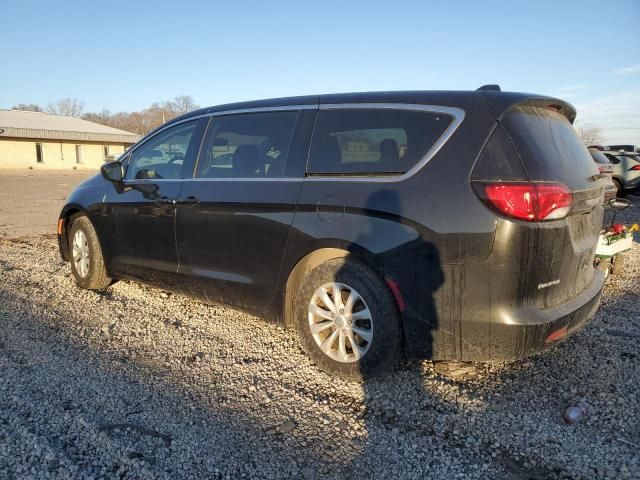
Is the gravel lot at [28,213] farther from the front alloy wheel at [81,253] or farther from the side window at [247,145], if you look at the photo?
the side window at [247,145]

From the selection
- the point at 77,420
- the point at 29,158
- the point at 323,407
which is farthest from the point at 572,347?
the point at 29,158

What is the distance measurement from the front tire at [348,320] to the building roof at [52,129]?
40905 mm

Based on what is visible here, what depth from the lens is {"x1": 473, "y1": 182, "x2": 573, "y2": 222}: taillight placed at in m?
2.59

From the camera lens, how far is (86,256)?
500cm

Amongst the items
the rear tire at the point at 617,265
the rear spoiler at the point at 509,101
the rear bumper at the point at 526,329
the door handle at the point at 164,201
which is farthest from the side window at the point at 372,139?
the rear tire at the point at 617,265

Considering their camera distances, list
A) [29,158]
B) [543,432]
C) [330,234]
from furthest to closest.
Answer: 1. [29,158]
2. [330,234]
3. [543,432]

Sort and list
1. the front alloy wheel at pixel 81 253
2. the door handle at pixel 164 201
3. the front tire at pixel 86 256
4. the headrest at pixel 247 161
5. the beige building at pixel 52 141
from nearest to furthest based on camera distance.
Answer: the headrest at pixel 247 161
the door handle at pixel 164 201
the front tire at pixel 86 256
the front alloy wheel at pixel 81 253
the beige building at pixel 52 141

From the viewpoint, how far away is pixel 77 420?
2656 millimetres

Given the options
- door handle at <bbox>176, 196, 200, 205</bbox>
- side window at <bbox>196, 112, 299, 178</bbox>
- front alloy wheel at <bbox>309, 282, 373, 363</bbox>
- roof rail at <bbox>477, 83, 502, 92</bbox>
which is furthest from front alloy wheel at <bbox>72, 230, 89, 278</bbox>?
roof rail at <bbox>477, 83, 502, 92</bbox>

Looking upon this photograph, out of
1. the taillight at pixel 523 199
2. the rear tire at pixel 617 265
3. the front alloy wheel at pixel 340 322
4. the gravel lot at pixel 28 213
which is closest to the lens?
the taillight at pixel 523 199

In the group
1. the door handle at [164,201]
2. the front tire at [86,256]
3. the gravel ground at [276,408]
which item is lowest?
the gravel ground at [276,408]

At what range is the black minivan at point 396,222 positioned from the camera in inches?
105

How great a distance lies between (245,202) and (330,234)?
2.64ft

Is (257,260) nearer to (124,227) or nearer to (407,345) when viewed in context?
(407,345)
